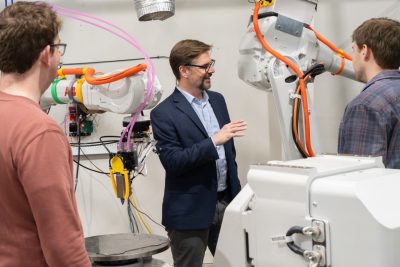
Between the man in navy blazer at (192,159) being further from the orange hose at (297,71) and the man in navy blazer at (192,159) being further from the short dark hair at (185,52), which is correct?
the orange hose at (297,71)

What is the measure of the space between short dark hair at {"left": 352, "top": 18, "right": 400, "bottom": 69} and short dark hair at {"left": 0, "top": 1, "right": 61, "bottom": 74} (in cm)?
132

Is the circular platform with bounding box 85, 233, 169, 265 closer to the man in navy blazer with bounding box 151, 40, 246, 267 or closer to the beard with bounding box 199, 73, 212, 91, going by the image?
the man in navy blazer with bounding box 151, 40, 246, 267

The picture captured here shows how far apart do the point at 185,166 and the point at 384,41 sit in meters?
1.05

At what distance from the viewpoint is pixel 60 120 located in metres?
3.76

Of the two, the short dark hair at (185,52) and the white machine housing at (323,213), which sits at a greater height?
the short dark hair at (185,52)

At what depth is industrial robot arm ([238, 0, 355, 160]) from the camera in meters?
2.31

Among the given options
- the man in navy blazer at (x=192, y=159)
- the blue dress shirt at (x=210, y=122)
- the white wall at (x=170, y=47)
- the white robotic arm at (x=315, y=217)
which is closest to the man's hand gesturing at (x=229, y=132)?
the man in navy blazer at (x=192, y=159)

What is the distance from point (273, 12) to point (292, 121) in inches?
20.5

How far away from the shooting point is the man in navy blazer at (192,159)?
8.38 feet

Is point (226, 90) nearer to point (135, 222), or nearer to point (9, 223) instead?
point (135, 222)

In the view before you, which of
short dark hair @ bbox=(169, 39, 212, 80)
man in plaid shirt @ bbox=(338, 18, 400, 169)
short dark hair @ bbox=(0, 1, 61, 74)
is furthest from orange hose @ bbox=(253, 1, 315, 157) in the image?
short dark hair @ bbox=(0, 1, 61, 74)

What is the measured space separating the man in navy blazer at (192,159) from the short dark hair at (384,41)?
0.70 meters

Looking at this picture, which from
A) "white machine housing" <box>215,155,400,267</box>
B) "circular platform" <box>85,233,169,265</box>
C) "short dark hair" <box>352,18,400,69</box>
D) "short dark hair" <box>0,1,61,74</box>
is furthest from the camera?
"short dark hair" <box>352,18,400,69</box>

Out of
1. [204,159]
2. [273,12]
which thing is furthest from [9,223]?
[273,12]
